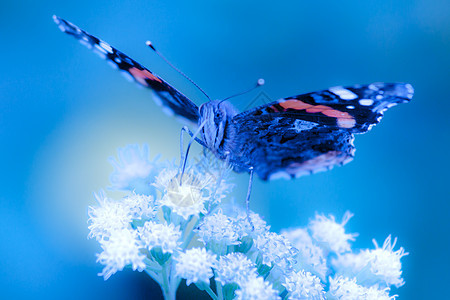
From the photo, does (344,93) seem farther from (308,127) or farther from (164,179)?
(164,179)

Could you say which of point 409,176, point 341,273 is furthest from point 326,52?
point 341,273

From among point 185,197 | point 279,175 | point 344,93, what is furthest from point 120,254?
point 279,175

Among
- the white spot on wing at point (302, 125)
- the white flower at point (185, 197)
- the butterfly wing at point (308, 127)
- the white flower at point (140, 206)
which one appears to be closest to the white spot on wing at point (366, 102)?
the butterfly wing at point (308, 127)

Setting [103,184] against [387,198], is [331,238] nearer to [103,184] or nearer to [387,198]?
[387,198]

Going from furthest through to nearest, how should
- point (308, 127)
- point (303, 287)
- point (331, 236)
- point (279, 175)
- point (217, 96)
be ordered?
point (217, 96)
point (279, 175)
point (331, 236)
point (308, 127)
point (303, 287)

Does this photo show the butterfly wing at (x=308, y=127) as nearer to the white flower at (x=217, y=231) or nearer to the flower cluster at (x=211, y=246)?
the flower cluster at (x=211, y=246)
